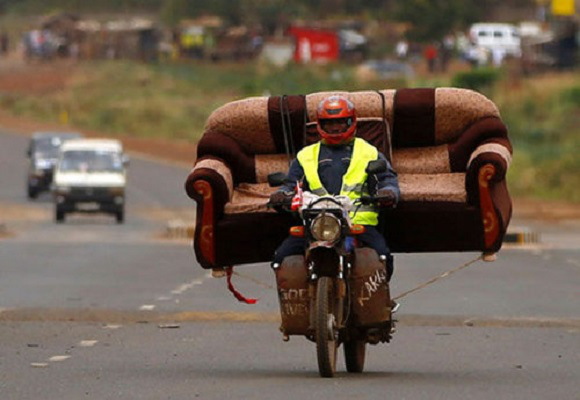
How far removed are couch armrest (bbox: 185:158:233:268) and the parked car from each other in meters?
43.1

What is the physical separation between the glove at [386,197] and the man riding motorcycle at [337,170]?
0.04 m

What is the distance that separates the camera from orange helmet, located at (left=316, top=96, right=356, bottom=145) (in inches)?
546

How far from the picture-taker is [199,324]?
19.2m

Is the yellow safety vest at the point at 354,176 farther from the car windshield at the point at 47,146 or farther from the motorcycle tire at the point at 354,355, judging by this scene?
the car windshield at the point at 47,146

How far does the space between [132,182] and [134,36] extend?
65.3 metres

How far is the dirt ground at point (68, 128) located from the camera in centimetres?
5259

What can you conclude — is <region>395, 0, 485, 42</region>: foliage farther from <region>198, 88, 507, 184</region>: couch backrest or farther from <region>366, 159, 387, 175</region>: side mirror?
<region>366, 159, 387, 175</region>: side mirror

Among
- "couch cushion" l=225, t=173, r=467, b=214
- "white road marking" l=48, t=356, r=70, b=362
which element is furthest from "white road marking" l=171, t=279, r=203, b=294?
"white road marking" l=48, t=356, r=70, b=362

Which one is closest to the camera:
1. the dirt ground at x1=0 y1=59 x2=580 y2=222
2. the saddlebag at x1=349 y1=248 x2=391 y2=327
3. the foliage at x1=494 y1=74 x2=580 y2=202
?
the saddlebag at x1=349 y1=248 x2=391 y2=327

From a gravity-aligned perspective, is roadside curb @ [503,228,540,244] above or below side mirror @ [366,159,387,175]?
below

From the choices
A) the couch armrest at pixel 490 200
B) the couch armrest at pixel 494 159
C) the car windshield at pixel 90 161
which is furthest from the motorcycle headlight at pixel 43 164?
the couch armrest at pixel 490 200

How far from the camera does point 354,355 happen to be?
14.0 m

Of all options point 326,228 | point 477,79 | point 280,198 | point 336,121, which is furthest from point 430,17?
point 326,228

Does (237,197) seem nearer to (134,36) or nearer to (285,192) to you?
(285,192)
